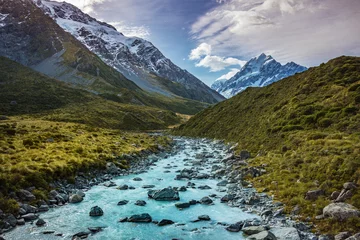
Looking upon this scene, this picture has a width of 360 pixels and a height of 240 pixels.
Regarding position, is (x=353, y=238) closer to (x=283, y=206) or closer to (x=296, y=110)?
(x=283, y=206)

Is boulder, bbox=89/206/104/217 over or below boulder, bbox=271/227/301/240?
below

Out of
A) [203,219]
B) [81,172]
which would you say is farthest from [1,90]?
[203,219]

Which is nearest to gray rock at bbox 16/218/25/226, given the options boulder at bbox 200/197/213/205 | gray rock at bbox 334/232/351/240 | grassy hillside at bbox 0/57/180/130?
boulder at bbox 200/197/213/205

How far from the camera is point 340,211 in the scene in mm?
16594

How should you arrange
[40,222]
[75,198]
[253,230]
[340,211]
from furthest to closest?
[75,198], [40,222], [253,230], [340,211]

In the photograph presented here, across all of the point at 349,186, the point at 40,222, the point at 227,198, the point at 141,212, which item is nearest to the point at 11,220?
the point at 40,222

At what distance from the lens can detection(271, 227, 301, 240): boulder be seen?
51.1 ft

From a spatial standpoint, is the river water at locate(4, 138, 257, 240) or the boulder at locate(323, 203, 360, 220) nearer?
the boulder at locate(323, 203, 360, 220)

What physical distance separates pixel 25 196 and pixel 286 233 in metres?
20.0

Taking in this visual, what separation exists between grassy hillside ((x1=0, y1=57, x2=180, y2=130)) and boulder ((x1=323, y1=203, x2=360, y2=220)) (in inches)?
3873

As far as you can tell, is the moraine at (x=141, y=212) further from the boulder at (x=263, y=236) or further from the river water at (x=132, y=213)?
the boulder at (x=263, y=236)

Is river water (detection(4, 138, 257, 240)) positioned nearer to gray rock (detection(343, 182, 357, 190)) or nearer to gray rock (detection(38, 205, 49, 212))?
gray rock (detection(38, 205, 49, 212))

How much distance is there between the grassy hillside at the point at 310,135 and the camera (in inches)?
842

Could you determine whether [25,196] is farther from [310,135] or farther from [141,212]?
[310,135]
